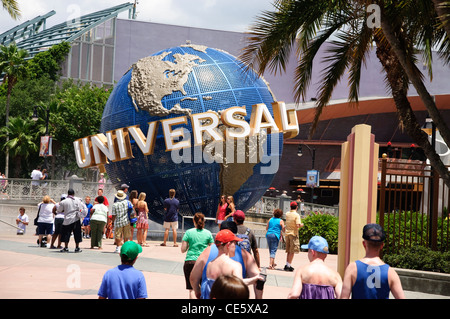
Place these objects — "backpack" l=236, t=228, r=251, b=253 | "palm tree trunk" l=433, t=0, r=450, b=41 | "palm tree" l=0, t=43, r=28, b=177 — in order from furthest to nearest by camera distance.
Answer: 1. "palm tree" l=0, t=43, r=28, b=177
2. "palm tree trunk" l=433, t=0, r=450, b=41
3. "backpack" l=236, t=228, r=251, b=253

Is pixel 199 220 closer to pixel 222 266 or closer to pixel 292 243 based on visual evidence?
pixel 222 266

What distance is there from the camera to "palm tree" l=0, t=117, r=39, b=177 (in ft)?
163

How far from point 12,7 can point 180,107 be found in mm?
5726

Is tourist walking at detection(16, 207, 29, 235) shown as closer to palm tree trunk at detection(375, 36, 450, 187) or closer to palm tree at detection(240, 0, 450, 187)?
palm tree at detection(240, 0, 450, 187)

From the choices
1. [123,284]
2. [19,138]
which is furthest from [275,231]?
[19,138]

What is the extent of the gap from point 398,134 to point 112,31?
94.8 feet

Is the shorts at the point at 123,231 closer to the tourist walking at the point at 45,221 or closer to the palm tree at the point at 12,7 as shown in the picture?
the tourist walking at the point at 45,221

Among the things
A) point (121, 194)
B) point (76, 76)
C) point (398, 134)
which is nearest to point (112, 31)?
point (76, 76)

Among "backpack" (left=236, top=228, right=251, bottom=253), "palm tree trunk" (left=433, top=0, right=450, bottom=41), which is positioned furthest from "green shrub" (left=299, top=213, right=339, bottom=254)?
"backpack" (left=236, top=228, right=251, bottom=253)

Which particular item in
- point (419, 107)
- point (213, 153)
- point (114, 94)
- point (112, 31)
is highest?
point (112, 31)

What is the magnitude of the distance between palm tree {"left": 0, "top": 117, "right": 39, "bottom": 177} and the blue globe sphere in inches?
1196

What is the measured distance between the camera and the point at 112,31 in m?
64.4

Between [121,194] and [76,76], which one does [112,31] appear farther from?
[121,194]

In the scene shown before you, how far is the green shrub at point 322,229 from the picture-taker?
20.6m
